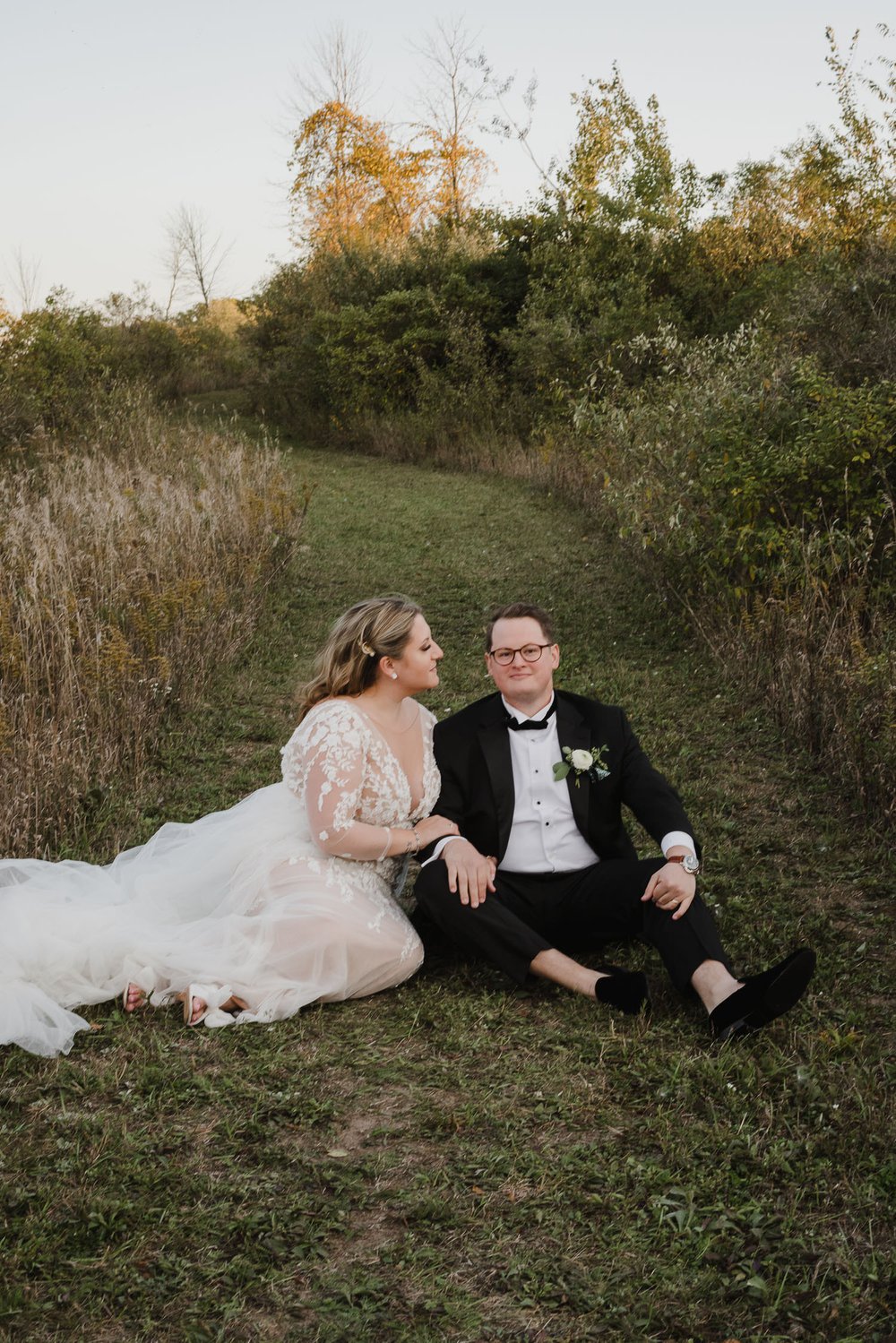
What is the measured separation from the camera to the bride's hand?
13.7ft

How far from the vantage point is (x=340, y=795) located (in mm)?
4039

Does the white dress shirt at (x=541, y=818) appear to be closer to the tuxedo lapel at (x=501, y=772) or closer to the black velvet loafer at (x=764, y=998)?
the tuxedo lapel at (x=501, y=772)

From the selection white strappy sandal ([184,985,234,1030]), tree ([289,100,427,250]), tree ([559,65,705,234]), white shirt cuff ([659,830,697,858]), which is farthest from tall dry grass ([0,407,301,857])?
tree ([289,100,427,250])

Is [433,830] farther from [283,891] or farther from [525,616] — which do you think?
[525,616]

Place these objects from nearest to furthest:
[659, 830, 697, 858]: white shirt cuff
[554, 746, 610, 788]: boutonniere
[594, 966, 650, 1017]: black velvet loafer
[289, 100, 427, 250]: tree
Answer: [594, 966, 650, 1017]: black velvet loafer → [659, 830, 697, 858]: white shirt cuff → [554, 746, 610, 788]: boutonniere → [289, 100, 427, 250]: tree

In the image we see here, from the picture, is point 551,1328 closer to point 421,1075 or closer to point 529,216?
point 421,1075

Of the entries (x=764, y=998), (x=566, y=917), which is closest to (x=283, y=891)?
(x=566, y=917)

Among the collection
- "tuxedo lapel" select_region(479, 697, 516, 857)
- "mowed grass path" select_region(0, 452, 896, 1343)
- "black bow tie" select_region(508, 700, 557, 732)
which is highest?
"black bow tie" select_region(508, 700, 557, 732)

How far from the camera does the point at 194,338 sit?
28.7 meters

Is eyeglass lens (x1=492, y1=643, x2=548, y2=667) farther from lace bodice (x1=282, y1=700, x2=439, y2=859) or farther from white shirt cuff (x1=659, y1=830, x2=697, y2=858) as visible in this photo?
white shirt cuff (x1=659, y1=830, x2=697, y2=858)

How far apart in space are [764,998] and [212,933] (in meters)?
1.90

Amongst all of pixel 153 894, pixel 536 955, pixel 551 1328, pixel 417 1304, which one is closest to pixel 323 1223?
pixel 417 1304

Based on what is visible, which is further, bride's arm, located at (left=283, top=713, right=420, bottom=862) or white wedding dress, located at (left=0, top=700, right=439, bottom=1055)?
bride's arm, located at (left=283, top=713, right=420, bottom=862)

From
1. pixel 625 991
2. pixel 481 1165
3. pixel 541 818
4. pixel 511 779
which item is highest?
pixel 511 779
